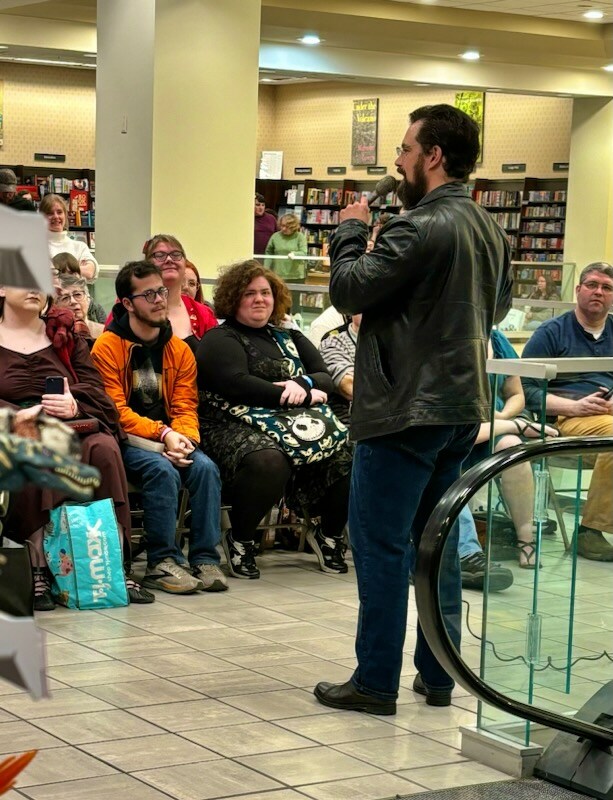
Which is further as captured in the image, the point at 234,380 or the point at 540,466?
the point at 234,380

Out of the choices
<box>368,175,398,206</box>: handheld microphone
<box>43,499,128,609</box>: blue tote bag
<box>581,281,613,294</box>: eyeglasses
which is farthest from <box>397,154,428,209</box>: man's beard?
<box>581,281,613,294</box>: eyeglasses


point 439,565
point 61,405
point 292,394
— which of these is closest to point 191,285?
point 292,394

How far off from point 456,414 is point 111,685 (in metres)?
1.36

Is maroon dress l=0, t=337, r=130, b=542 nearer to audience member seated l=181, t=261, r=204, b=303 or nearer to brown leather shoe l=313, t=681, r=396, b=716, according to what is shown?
brown leather shoe l=313, t=681, r=396, b=716

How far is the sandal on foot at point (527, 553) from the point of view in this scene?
11.1 feet

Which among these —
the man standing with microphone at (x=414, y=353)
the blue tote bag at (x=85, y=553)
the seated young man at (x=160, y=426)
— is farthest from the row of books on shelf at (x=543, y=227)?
the man standing with microphone at (x=414, y=353)

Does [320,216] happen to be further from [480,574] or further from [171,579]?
[480,574]

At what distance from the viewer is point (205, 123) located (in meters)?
9.69

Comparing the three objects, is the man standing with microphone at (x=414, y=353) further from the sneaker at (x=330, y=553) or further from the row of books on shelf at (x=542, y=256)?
the row of books on shelf at (x=542, y=256)

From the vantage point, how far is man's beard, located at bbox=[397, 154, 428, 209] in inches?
142

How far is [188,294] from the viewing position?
676 cm

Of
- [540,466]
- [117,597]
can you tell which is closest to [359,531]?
[540,466]

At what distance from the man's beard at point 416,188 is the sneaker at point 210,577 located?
216 cm

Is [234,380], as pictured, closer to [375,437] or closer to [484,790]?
[375,437]
